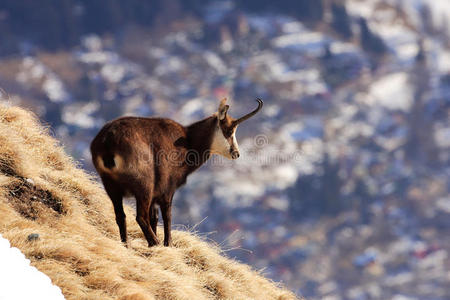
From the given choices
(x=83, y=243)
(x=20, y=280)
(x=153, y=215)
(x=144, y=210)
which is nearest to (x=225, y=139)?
(x=153, y=215)

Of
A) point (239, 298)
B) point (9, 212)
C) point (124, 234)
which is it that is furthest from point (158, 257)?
point (9, 212)

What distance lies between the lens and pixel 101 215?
48.5 ft

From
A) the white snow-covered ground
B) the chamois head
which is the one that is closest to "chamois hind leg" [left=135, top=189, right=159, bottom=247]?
the chamois head

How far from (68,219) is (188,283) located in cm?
238

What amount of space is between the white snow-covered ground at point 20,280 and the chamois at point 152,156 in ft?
8.83

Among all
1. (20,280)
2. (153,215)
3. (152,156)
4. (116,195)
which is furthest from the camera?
(153,215)

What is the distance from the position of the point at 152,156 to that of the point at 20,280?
4142 millimetres

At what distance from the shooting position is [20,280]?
9844 millimetres

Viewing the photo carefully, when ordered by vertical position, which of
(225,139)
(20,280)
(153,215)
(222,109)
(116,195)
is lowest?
(20,280)

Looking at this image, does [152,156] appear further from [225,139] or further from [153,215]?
[225,139]

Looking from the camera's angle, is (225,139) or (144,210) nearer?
(144,210)

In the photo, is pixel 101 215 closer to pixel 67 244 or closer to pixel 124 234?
pixel 124 234

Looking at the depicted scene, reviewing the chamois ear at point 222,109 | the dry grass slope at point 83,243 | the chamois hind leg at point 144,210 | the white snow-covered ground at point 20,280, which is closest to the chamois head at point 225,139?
the chamois ear at point 222,109

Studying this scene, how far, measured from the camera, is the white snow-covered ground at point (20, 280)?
31.3 ft
